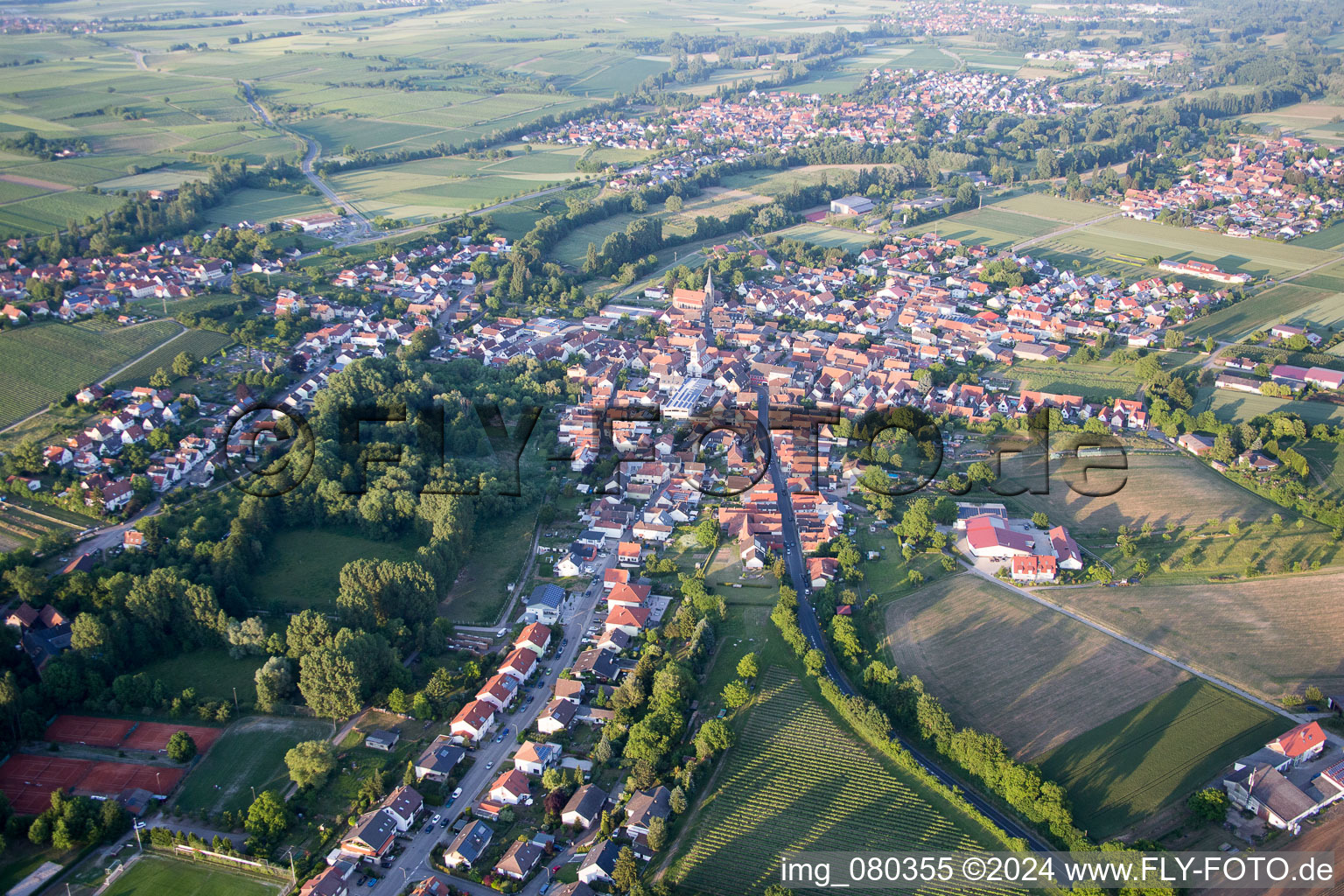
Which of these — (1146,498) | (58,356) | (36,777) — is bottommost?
(1146,498)

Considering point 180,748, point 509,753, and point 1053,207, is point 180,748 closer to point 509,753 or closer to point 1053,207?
point 509,753

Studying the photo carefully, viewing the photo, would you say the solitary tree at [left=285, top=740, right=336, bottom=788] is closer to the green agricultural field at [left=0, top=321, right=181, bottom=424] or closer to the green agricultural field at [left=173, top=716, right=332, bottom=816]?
the green agricultural field at [left=173, top=716, right=332, bottom=816]

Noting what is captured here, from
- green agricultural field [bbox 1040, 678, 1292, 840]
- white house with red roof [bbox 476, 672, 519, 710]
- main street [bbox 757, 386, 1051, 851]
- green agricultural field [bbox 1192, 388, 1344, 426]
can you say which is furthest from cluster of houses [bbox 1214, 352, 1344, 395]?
white house with red roof [bbox 476, 672, 519, 710]

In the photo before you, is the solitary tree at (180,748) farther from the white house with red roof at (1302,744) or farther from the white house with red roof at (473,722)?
the white house with red roof at (1302,744)

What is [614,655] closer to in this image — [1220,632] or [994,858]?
[994,858]

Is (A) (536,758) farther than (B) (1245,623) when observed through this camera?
No

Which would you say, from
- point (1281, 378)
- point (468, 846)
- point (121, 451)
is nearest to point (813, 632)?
point (468, 846)

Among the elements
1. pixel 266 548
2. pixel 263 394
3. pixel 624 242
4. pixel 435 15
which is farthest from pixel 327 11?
pixel 266 548
